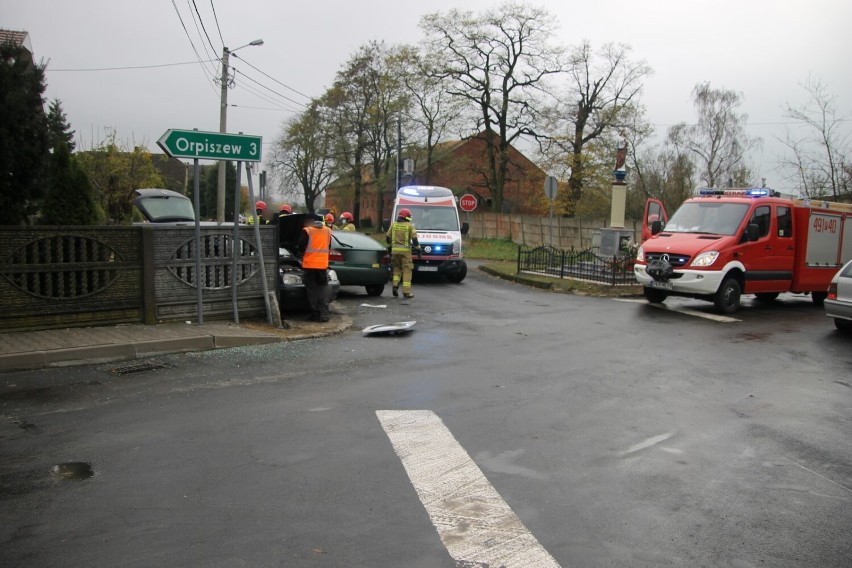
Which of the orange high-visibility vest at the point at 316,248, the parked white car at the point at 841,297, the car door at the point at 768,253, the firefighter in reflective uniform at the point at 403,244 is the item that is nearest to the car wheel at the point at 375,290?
the firefighter in reflective uniform at the point at 403,244

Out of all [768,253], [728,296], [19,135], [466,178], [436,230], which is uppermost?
[466,178]

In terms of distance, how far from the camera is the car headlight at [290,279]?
11400 millimetres

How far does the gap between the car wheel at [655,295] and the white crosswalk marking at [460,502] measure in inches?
382

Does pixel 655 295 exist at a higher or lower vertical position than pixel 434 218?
lower

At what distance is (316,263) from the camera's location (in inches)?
423

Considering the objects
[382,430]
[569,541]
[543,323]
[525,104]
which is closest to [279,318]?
[543,323]

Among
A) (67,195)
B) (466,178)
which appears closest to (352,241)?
(67,195)

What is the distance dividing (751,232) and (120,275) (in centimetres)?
1133

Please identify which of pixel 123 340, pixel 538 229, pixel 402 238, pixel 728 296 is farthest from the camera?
pixel 538 229

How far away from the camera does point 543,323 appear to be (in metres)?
11.6

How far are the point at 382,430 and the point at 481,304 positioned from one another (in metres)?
8.99

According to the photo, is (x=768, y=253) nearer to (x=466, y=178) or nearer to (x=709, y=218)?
(x=709, y=218)

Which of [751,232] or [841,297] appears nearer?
[841,297]

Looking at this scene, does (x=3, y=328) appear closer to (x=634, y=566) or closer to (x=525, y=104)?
(x=634, y=566)
